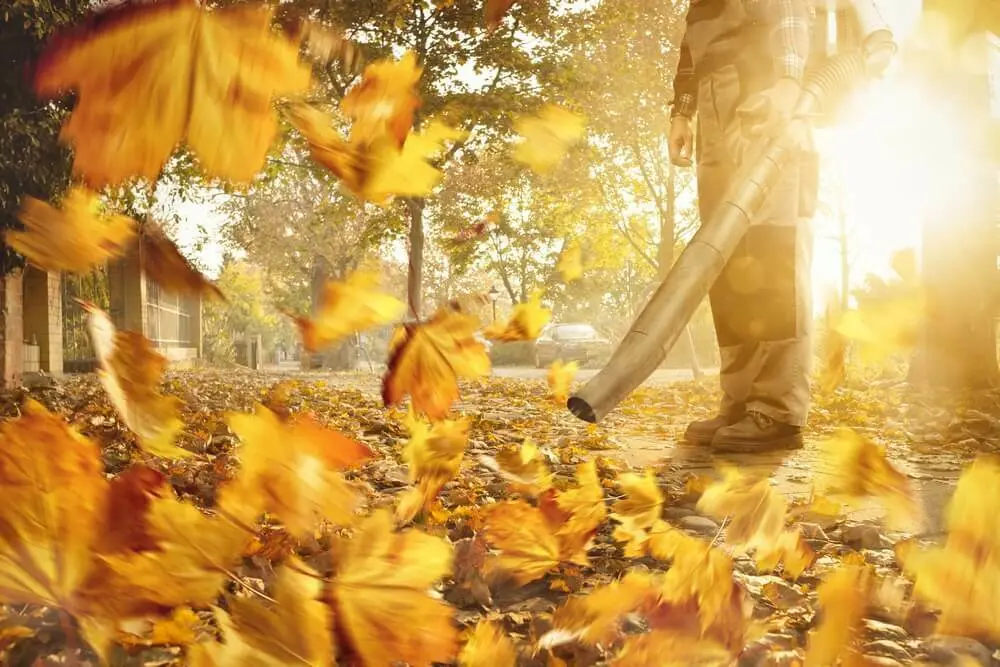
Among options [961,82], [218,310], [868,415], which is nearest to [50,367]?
[868,415]

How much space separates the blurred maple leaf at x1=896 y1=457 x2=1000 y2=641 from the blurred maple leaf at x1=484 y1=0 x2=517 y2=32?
8060mm

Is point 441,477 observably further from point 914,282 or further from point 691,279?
point 914,282

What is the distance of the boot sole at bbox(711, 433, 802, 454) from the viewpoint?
11.6 ft

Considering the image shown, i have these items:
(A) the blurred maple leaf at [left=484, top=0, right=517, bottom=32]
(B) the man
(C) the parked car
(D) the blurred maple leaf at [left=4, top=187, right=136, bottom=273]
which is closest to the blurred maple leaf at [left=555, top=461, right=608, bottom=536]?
(B) the man

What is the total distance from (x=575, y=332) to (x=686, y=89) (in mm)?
19718

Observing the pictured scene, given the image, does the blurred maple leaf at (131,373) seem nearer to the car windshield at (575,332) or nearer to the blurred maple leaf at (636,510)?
the blurred maple leaf at (636,510)

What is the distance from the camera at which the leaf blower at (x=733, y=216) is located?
7.43 ft

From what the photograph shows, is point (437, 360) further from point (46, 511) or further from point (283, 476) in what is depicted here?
point (46, 511)

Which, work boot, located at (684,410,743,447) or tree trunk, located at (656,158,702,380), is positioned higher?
tree trunk, located at (656,158,702,380)

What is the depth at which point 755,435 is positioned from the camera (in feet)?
11.6

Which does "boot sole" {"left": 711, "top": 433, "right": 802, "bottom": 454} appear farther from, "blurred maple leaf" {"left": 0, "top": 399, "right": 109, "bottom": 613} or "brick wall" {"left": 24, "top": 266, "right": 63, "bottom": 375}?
"brick wall" {"left": 24, "top": 266, "right": 63, "bottom": 375}

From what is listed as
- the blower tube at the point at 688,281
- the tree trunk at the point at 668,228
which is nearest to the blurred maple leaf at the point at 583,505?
the blower tube at the point at 688,281

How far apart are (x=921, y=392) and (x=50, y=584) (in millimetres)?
6714

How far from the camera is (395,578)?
155cm
